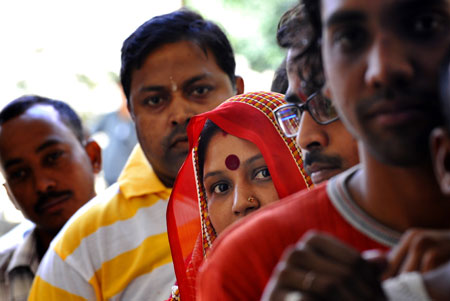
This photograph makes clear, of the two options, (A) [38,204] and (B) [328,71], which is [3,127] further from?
(B) [328,71]

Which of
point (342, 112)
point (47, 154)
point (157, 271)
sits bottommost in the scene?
point (157, 271)

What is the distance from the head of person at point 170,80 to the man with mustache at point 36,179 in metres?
0.58

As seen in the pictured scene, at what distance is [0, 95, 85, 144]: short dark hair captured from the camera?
11.0ft

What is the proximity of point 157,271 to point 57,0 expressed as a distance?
298 inches

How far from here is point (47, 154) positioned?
3188 millimetres

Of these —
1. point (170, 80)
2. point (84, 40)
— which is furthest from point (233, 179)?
point (84, 40)

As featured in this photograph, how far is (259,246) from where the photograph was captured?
47.9 inches

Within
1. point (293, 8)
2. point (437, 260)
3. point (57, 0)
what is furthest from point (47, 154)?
point (57, 0)

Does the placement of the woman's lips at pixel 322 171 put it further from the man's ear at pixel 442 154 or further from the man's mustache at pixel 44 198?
the man's mustache at pixel 44 198

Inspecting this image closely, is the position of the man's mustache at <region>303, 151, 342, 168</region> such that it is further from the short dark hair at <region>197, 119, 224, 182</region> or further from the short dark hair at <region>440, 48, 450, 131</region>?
the short dark hair at <region>440, 48, 450, 131</region>

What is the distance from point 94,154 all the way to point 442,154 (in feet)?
8.94

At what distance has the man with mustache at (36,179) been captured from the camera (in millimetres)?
3115

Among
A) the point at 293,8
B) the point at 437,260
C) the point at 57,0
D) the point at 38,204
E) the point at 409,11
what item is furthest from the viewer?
the point at 57,0

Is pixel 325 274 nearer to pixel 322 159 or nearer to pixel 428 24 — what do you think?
pixel 428 24
